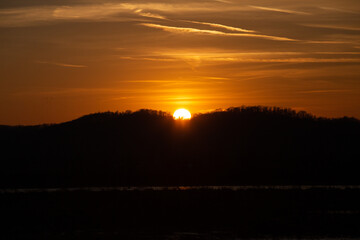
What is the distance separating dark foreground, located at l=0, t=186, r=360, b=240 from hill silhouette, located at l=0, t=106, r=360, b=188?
17.8m

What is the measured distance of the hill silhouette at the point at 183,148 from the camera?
74688mm

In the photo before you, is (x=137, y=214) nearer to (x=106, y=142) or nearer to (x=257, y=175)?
(x=257, y=175)

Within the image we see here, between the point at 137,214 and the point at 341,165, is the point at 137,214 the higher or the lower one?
the higher one

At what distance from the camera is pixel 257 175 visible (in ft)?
238

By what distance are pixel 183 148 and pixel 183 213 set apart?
151 ft

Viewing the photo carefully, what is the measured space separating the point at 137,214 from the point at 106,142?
46.4 m

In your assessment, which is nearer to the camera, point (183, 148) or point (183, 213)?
point (183, 213)

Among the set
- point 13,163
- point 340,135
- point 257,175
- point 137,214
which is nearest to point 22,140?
point 13,163

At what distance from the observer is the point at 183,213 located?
139 ft

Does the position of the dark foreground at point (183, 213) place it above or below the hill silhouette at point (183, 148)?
above

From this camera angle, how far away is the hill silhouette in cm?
7469

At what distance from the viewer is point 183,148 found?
290 ft

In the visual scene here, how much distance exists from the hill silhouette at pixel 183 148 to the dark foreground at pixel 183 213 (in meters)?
17.8

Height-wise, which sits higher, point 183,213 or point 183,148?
point 183,213
